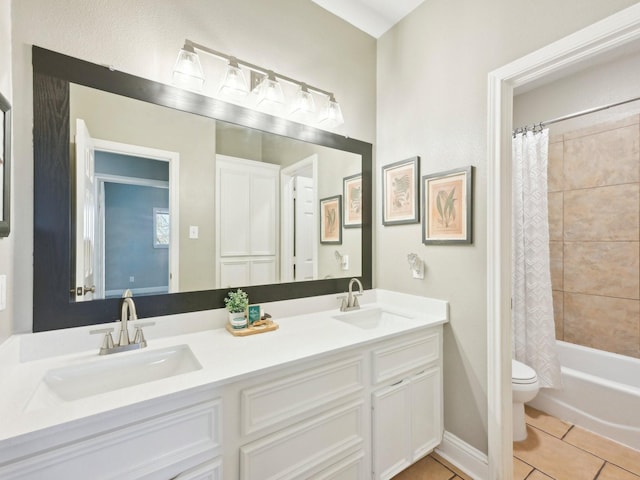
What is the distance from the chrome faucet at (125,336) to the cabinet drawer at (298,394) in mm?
526

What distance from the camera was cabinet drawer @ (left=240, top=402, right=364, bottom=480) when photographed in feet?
3.38

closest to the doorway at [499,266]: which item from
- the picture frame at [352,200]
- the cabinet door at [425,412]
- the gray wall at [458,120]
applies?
the gray wall at [458,120]

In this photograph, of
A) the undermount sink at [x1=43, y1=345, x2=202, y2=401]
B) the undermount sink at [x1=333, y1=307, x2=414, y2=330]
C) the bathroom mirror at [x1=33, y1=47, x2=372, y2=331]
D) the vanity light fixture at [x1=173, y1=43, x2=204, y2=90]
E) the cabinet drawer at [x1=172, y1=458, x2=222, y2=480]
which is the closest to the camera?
the cabinet drawer at [x1=172, y1=458, x2=222, y2=480]

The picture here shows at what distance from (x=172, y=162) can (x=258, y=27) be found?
92cm

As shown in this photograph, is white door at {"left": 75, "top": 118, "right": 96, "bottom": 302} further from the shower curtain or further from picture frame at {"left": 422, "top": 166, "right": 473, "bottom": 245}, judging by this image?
the shower curtain

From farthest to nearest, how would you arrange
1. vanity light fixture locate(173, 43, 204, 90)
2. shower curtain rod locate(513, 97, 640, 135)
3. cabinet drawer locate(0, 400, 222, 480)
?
1. shower curtain rod locate(513, 97, 640, 135)
2. vanity light fixture locate(173, 43, 204, 90)
3. cabinet drawer locate(0, 400, 222, 480)

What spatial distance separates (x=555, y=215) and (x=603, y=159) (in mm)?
519

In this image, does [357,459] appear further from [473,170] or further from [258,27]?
[258,27]

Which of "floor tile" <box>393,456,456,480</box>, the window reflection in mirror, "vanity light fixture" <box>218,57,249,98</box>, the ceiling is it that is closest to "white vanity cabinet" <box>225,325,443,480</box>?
"floor tile" <box>393,456,456,480</box>

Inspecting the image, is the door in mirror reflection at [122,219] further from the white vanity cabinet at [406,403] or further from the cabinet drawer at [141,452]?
the white vanity cabinet at [406,403]

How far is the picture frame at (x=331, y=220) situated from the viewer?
194cm

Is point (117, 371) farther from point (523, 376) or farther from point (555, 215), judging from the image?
point (555, 215)

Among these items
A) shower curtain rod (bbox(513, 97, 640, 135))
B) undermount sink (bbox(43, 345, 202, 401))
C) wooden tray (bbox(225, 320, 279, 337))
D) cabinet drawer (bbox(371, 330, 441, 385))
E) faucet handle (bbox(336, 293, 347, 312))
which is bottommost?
cabinet drawer (bbox(371, 330, 441, 385))

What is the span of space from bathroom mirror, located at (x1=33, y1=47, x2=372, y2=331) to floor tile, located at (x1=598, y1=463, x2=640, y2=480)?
1750 mm
